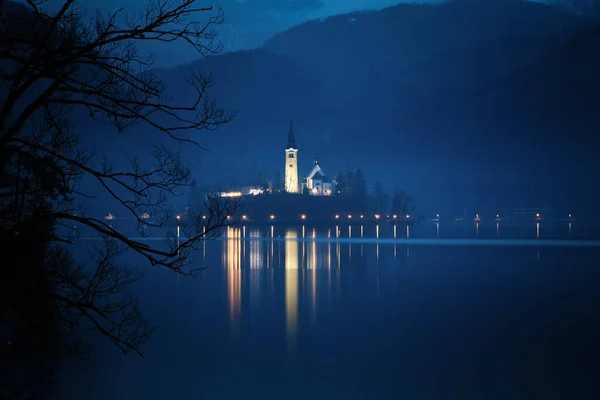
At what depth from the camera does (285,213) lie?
17662 cm

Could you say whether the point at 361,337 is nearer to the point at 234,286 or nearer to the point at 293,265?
the point at 234,286

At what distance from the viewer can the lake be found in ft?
78.7

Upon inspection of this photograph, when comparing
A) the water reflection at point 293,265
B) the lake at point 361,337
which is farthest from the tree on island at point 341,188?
the lake at point 361,337

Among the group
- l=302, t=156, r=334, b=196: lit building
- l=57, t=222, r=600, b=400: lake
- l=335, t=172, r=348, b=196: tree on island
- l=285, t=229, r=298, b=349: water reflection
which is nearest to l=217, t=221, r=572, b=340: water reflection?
l=285, t=229, r=298, b=349: water reflection

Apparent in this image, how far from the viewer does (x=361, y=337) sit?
33406mm

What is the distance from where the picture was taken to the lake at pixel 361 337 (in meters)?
24.0

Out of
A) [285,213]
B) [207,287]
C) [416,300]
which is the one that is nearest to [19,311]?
[416,300]

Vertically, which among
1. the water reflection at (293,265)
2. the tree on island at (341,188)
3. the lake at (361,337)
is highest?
the tree on island at (341,188)

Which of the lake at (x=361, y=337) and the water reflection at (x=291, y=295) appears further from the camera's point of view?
the water reflection at (x=291, y=295)

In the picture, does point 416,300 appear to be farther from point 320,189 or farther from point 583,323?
point 320,189

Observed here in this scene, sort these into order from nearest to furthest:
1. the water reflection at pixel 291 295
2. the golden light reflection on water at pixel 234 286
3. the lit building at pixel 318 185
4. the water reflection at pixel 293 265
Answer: the water reflection at pixel 291 295 → the golden light reflection on water at pixel 234 286 → the water reflection at pixel 293 265 → the lit building at pixel 318 185

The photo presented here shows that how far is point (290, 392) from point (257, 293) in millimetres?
26799

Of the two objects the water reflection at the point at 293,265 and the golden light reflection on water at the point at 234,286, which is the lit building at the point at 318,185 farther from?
the golden light reflection on water at the point at 234,286

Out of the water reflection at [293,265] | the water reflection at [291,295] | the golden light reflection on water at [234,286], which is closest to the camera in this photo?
the water reflection at [291,295]
